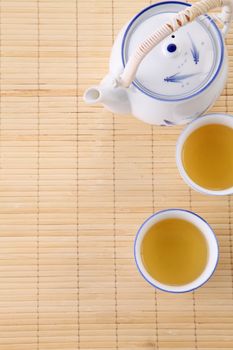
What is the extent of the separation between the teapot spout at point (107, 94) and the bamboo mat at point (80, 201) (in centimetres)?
16

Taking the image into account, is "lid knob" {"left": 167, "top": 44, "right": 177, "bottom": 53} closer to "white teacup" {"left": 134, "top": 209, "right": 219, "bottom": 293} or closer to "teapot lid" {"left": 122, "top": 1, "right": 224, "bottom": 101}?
"teapot lid" {"left": 122, "top": 1, "right": 224, "bottom": 101}

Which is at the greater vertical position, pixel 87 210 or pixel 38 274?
pixel 87 210

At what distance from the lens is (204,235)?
889mm

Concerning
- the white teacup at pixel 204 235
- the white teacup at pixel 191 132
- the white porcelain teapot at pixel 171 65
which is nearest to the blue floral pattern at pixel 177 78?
the white porcelain teapot at pixel 171 65

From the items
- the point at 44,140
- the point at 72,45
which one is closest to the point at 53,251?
the point at 44,140

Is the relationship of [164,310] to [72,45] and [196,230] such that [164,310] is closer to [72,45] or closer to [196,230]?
[196,230]

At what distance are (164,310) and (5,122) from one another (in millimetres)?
457

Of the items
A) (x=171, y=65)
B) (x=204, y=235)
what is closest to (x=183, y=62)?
(x=171, y=65)

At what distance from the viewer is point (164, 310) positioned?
2.97ft

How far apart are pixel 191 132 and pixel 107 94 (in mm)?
187

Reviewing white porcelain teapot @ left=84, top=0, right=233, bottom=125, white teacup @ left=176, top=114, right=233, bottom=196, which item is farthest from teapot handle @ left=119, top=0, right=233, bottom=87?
white teacup @ left=176, top=114, right=233, bottom=196

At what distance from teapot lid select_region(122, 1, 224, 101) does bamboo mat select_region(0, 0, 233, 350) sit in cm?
20

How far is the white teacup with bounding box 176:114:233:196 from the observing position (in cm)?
84

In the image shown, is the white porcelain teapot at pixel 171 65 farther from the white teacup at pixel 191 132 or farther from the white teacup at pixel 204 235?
the white teacup at pixel 204 235
